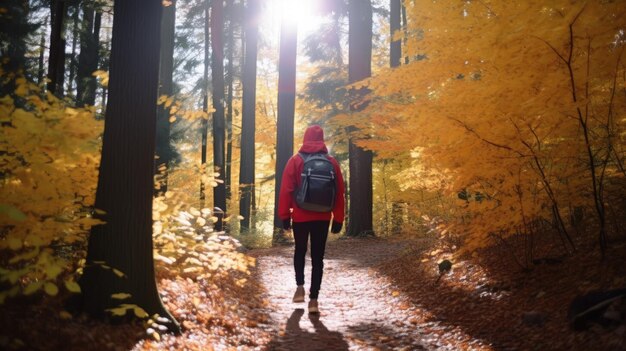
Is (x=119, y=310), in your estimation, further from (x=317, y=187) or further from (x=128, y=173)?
(x=317, y=187)

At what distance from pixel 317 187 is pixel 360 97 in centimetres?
792

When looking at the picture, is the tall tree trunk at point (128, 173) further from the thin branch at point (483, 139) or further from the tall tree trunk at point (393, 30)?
the tall tree trunk at point (393, 30)

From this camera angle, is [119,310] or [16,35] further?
[16,35]

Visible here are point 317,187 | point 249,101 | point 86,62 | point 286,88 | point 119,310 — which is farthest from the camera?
point 249,101

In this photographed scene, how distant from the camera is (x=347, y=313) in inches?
207

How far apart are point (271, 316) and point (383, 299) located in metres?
1.67

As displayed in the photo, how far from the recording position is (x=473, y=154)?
464 cm

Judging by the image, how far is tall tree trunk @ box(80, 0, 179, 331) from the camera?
11.5ft

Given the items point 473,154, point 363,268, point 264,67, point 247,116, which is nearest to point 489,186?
point 473,154

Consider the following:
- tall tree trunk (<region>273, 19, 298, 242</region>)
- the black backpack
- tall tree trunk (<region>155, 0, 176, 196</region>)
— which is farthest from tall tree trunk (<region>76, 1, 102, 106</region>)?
Answer: the black backpack

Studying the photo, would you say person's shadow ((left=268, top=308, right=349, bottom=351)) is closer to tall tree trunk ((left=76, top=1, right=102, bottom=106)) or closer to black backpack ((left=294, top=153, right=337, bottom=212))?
black backpack ((left=294, top=153, right=337, bottom=212))

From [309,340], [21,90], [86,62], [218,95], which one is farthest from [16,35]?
[309,340]

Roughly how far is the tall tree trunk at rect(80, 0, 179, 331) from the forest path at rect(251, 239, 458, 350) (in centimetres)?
137

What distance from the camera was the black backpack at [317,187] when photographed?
4766 millimetres
